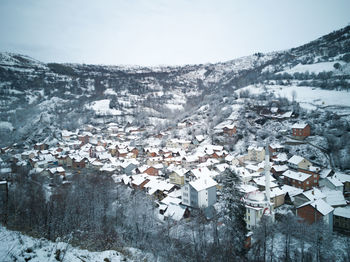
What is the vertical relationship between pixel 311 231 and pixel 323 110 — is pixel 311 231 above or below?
below

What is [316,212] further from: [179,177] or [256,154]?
[256,154]

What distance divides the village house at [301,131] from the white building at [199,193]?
24890mm

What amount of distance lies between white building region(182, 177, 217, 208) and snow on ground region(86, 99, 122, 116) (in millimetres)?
65764

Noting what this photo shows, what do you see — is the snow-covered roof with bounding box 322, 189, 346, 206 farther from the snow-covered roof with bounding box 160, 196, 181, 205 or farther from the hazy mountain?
the hazy mountain

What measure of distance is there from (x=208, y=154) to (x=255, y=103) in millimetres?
29373

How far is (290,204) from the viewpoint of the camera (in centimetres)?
2231

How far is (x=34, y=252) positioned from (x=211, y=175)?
24.4m

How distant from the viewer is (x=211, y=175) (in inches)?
1132

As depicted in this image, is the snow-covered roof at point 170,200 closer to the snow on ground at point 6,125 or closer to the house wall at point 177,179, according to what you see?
the house wall at point 177,179

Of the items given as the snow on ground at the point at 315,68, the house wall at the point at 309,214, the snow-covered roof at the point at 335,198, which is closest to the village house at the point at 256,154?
the snow-covered roof at the point at 335,198

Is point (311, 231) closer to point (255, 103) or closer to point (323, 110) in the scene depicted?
point (323, 110)

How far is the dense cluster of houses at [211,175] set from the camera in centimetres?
1942

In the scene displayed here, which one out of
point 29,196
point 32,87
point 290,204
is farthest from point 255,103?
point 32,87

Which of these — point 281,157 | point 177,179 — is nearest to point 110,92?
point 177,179
